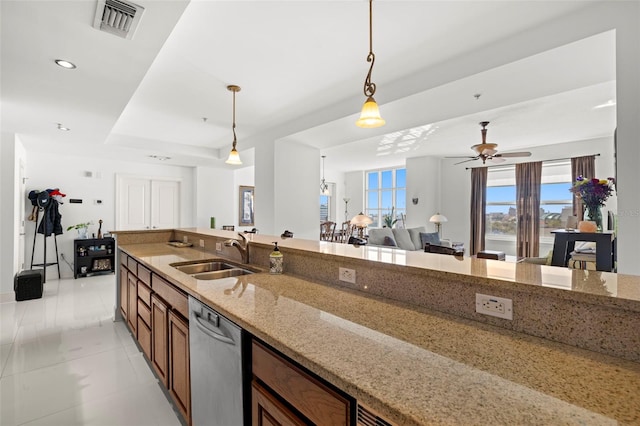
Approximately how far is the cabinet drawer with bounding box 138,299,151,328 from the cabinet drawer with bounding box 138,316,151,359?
0.12 feet

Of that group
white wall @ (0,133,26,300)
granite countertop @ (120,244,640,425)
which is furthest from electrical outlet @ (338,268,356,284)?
white wall @ (0,133,26,300)

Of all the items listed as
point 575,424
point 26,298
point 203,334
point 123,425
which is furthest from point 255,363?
point 26,298

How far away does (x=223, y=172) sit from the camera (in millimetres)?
7797

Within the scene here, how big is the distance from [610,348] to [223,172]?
7803 millimetres

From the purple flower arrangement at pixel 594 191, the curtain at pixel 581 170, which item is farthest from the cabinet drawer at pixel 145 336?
the curtain at pixel 581 170

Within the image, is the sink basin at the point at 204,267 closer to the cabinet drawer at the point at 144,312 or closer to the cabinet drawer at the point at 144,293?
the cabinet drawer at the point at 144,293

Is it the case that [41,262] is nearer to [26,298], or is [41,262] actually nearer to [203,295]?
[26,298]

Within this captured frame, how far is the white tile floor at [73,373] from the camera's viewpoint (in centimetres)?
192

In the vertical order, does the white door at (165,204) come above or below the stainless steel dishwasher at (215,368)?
above

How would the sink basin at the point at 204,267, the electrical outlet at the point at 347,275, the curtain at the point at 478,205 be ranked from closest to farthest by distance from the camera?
the electrical outlet at the point at 347,275 < the sink basin at the point at 204,267 < the curtain at the point at 478,205

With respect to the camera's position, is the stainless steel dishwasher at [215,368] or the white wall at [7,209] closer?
the stainless steel dishwasher at [215,368]

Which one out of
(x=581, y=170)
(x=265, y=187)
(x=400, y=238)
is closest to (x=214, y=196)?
(x=265, y=187)

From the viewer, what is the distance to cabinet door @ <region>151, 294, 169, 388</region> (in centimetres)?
194

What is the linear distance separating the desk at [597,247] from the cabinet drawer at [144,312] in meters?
3.42
